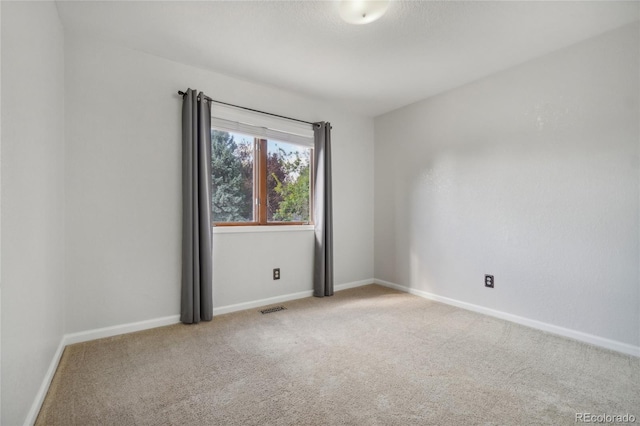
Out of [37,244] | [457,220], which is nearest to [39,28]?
[37,244]

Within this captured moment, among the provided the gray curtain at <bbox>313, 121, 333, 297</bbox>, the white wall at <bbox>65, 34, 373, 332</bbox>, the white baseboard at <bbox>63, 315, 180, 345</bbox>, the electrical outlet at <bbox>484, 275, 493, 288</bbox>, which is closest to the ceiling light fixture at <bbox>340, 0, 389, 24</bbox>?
the white wall at <bbox>65, 34, 373, 332</bbox>

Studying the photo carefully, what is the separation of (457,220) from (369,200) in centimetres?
126

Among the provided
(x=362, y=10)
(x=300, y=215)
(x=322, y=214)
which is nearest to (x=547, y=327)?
(x=322, y=214)

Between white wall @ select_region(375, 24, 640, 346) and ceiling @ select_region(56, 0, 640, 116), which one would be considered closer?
ceiling @ select_region(56, 0, 640, 116)

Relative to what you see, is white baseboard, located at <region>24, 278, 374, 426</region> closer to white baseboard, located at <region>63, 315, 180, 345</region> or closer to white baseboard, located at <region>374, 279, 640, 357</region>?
white baseboard, located at <region>63, 315, 180, 345</region>

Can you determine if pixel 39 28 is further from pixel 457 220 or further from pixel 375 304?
pixel 457 220

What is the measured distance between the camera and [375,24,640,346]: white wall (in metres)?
2.18

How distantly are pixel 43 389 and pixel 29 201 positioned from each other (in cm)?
101

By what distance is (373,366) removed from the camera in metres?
1.92

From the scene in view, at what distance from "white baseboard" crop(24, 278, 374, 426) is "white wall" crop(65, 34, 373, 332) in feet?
0.16

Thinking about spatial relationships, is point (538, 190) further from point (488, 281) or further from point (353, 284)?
point (353, 284)

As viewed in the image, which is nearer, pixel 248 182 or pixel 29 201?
pixel 29 201

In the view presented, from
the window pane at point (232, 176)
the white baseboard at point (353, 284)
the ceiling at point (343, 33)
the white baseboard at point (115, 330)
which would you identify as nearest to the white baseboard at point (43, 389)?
the white baseboard at point (115, 330)

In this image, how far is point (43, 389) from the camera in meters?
1.59
